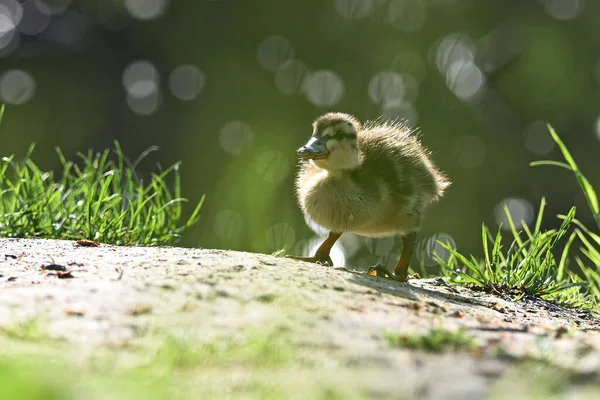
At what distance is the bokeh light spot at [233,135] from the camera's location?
1160 centimetres

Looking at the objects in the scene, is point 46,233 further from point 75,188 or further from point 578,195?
point 578,195

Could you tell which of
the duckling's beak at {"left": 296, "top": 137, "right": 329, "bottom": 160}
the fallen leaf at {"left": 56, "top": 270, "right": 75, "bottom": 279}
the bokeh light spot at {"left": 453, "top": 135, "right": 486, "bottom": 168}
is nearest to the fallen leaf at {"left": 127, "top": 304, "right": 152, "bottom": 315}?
the fallen leaf at {"left": 56, "top": 270, "right": 75, "bottom": 279}

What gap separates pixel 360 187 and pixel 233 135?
7.14 metres

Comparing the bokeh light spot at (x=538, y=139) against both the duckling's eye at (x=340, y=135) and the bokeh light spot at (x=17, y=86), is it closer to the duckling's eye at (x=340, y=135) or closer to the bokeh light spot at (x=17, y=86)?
the bokeh light spot at (x=17, y=86)

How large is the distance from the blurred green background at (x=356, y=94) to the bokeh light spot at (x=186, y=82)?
2 centimetres

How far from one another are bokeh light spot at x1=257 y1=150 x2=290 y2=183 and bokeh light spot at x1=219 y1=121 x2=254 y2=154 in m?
1.76

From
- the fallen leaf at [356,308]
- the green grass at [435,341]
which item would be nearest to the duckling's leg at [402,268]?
the fallen leaf at [356,308]

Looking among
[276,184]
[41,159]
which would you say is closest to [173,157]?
[41,159]

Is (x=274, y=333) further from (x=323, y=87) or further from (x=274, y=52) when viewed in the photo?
(x=274, y=52)

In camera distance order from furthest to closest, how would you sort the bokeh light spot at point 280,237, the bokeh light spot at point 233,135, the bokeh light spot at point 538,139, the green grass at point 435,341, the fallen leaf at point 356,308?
the bokeh light spot at point 538,139
the bokeh light spot at point 233,135
the bokeh light spot at point 280,237
the fallen leaf at point 356,308
the green grass at point 435,341

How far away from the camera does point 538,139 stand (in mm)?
12562

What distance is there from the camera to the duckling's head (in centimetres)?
504

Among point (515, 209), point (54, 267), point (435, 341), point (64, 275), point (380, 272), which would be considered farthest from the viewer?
point (515, 209)

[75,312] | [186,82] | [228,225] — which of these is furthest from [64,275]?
[186,82]
